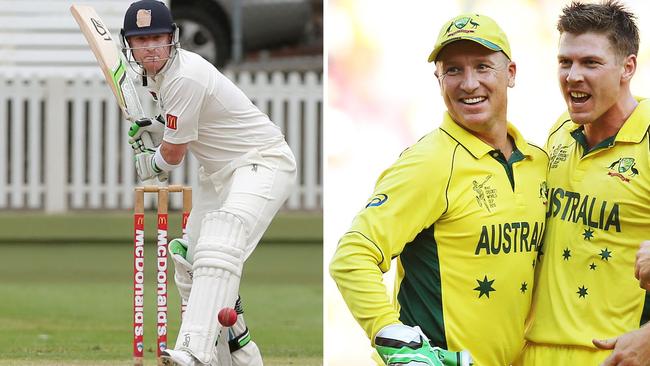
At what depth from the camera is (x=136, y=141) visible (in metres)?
4.59

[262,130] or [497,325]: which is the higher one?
[262,130]

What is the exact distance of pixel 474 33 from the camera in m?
2.94

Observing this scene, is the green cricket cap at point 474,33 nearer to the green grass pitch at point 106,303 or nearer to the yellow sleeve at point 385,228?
the yellow sleeve at point 385,228

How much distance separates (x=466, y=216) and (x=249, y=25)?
9.32 meters

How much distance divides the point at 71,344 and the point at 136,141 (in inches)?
71.7

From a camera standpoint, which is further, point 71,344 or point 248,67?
point 248,67

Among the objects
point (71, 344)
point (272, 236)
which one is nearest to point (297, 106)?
point (272, 236)

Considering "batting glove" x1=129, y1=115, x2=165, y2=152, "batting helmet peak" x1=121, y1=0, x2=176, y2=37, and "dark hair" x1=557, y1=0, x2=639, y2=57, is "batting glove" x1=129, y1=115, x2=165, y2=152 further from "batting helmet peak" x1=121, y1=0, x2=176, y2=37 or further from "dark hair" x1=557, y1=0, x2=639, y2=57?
"dark hair" x1=557, y1=0, x2=639, y2=57

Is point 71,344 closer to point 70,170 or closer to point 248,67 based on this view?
point 70,170

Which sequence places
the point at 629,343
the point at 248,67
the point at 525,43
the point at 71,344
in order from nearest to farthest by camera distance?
1. the point at 629,343
2. the point at 525,43
3. the point at 71,344
4. the point at 248,67

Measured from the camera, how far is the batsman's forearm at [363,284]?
107 inches

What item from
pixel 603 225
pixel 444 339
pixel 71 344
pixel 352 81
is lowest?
pixel 71 344

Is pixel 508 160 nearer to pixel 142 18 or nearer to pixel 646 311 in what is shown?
pixel 646 311

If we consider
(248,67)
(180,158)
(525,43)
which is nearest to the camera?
(180,158)
